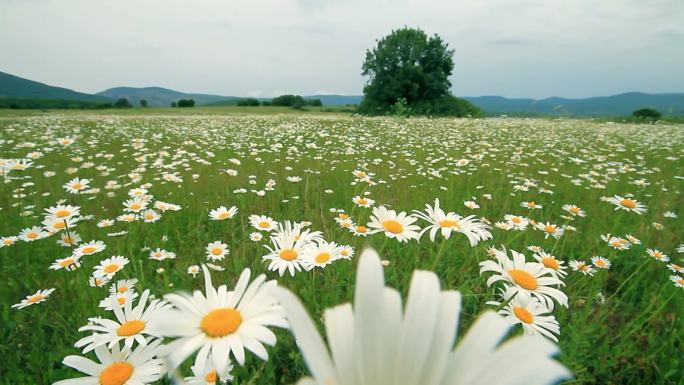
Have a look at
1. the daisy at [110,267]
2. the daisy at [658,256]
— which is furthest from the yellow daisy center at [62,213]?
the daisy at [658,256]

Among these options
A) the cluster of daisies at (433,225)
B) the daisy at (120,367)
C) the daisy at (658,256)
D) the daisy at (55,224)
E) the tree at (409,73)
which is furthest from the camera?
the tree at (409,73)

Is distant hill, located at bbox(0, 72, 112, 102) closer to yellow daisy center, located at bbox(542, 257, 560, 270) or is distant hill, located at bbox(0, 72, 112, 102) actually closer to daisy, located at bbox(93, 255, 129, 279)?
daisy, located at bbox(93, 255, 129, 279)

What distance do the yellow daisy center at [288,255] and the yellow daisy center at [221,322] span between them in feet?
2.28

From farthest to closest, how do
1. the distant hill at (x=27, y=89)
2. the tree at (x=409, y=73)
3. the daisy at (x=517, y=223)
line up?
the distant hill at (x=27, y=89) → the tree at (x=409, y=73) → the daisy at (x=517, y=223)

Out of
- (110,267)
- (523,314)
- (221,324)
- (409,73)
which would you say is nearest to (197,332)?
(221,324)

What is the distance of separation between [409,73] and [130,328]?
33.1 metres

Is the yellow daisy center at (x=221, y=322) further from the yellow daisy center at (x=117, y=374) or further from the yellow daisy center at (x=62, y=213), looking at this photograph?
the yellow daisy center at (x=62, y=213)

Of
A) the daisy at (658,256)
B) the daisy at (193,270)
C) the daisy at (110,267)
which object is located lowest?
the daisy at (193,270)

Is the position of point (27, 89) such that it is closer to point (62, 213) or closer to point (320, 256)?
point (62, 213)

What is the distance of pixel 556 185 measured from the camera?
4570mm

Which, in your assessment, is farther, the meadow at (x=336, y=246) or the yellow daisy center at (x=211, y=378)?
the meadow at (x=336, y=246)

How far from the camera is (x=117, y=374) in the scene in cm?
92

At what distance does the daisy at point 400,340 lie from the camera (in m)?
0.36

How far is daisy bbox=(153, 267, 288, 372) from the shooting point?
2.18ft
